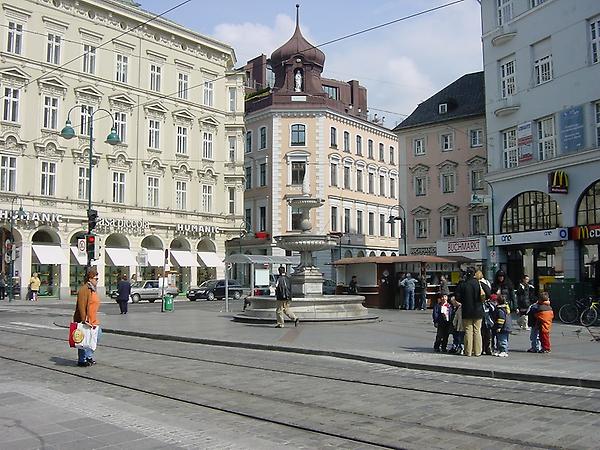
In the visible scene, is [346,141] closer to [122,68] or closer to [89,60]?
[122,68]

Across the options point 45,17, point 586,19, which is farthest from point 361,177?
point 586,19

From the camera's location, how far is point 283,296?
20844mm

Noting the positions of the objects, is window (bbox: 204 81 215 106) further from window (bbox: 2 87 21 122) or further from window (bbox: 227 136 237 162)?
window (bbox: 2 87 21 122)

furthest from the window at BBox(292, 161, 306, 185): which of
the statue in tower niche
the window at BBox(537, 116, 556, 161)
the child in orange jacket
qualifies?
the child in orange jacket

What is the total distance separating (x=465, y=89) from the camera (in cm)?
5288

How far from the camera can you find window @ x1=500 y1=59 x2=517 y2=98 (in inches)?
1348

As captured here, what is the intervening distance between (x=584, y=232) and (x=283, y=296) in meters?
15.4

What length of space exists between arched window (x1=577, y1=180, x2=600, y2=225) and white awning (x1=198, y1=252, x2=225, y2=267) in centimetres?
3393

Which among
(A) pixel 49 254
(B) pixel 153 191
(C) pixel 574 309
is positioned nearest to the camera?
(C) pixel 574 309

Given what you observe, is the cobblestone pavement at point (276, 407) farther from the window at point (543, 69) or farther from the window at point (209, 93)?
the window at point (209, 93)

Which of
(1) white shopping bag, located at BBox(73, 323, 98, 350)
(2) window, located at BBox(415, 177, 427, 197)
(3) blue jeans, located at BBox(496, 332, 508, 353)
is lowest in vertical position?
(3) blue jeans, located at BBox(496, 332, 508, 353)

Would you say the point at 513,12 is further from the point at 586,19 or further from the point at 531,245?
the point at 531,245

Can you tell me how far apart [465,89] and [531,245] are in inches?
902

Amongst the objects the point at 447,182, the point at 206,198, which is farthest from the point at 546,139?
the point at 206,198
